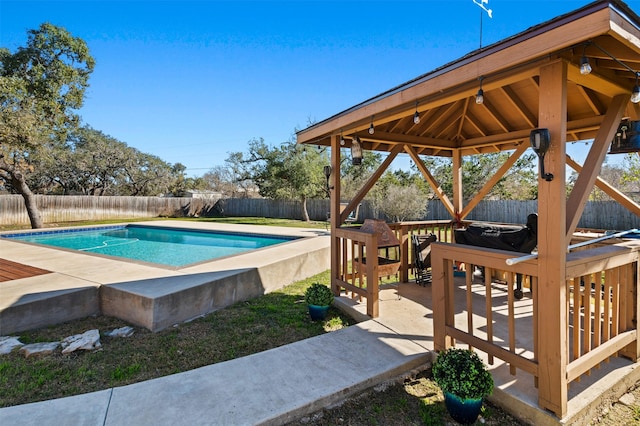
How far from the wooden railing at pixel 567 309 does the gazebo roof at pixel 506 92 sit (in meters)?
1.42

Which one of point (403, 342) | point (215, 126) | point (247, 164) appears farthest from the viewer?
point (215, 126)

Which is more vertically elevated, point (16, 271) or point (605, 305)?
point (605, 305)

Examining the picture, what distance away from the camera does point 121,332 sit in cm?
367

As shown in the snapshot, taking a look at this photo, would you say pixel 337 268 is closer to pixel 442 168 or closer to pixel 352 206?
pixel 352 206

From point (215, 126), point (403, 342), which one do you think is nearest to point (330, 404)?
point (403, 342)

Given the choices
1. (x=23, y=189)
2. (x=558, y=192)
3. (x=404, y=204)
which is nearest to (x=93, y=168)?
(x=23, y=189)

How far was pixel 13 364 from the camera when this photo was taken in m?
2.96

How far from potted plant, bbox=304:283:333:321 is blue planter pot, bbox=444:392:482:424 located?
198 cm

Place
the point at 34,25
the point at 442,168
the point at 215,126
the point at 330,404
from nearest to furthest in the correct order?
the point at 330,404
the point at 34,25
the point at 442,168
the point at 215,126

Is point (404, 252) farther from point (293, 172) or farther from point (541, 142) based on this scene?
point (293, 172)

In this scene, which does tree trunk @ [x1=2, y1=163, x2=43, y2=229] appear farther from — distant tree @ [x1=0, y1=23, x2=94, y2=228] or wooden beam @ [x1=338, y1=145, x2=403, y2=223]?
wooden beam @ [x1=338, y1=145, x2=403, y2=223]

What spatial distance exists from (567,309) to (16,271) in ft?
25.0

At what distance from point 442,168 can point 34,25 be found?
918 inches

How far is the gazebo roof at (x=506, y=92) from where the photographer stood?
1.92 meters
